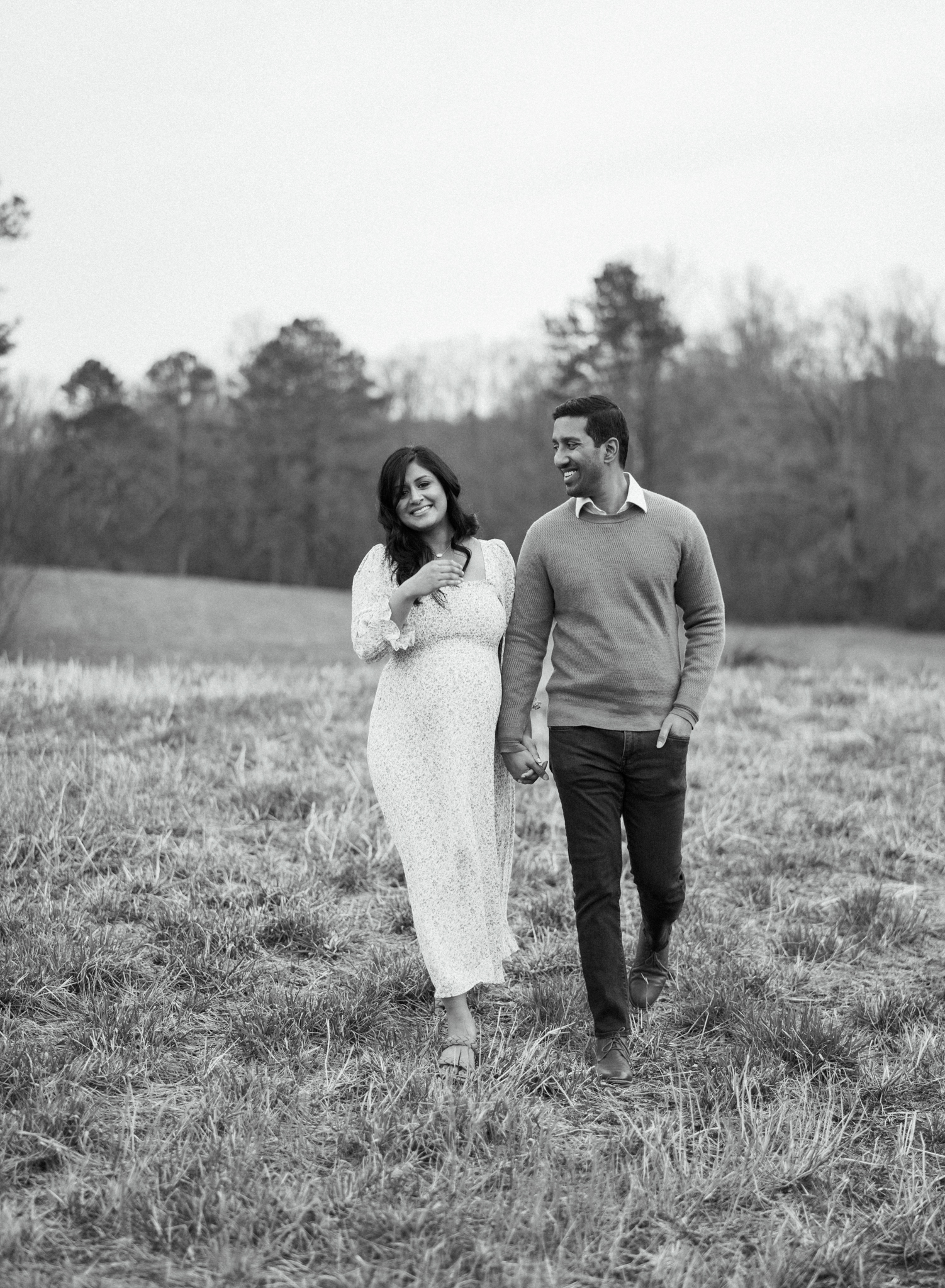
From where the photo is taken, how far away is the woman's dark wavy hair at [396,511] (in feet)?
14.6

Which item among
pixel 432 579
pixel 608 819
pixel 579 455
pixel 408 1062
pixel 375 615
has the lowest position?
pixel 408 1062

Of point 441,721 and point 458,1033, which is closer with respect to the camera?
point 458,1033

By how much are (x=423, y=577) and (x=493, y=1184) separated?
1949mm

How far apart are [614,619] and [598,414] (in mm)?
702

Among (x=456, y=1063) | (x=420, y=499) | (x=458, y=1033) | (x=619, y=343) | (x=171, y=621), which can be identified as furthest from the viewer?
(x=619, y=343)

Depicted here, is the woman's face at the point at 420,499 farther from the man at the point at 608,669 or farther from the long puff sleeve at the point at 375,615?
the man at the point at 608,669

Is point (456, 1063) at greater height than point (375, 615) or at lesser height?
lesser

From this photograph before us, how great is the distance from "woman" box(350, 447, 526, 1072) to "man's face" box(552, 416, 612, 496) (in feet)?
1.52

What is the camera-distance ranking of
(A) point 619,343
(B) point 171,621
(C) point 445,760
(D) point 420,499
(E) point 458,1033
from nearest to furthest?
1. (E) point 458,1033
2. (C) point 445,760
3. (D) point 420,499
4. (B) point 171,621
5. (A) point 619,343

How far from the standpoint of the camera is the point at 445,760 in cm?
A: 429

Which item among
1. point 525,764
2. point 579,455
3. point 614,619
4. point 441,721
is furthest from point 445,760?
point 579,455

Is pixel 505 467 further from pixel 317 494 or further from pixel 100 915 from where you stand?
pixel 100 915

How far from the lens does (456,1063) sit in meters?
3.96

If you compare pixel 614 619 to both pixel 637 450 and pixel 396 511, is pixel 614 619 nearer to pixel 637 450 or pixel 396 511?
pixel 396 511
